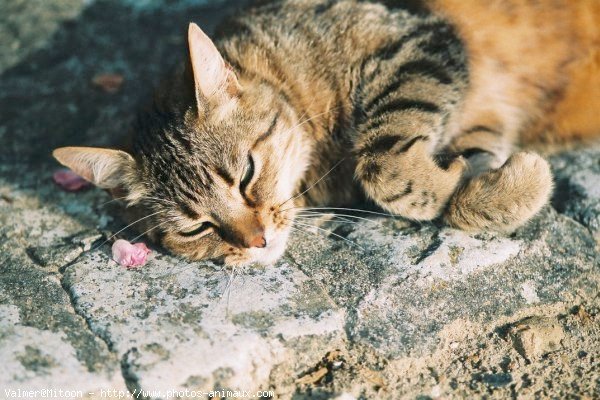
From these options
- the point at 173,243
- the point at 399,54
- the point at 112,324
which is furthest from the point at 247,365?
the point at 399,54

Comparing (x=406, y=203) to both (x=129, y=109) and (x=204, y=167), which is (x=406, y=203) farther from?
(x=129, y=109)

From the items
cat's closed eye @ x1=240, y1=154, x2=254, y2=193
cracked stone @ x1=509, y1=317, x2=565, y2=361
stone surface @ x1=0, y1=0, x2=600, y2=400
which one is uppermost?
cat's closed eye @ x1=240, y1=154, x2=254, y2=193

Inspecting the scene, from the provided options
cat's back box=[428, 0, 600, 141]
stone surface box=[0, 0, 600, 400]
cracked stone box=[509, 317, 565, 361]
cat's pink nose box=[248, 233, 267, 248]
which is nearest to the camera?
stone surface box=[0, 0, 600, 400]

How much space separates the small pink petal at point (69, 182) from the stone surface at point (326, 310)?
134mm

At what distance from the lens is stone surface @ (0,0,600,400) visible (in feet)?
6.85

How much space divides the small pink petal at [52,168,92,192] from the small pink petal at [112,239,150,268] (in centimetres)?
56

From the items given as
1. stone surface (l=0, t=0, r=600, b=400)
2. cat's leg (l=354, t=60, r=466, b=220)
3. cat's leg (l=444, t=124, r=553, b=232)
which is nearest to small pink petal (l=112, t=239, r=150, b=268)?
stone surface (l=0, t=0, r=600, b=400)

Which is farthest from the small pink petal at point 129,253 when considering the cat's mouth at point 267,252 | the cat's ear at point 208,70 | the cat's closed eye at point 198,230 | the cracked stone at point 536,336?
the cracked stone at point 536,336

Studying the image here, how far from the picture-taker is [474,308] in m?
2.27

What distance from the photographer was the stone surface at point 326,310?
2.09 m

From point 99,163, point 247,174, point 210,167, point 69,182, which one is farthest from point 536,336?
point 69,182

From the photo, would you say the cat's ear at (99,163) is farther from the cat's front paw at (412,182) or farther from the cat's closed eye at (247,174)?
the cat's front paw at (412,182)

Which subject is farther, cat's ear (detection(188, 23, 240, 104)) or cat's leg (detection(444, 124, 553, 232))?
cat's leg (detection(444, 124, 553, 232))

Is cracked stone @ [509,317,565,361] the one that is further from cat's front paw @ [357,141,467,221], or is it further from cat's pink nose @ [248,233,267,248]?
cat's pink nose @ [248,233,267,248]
